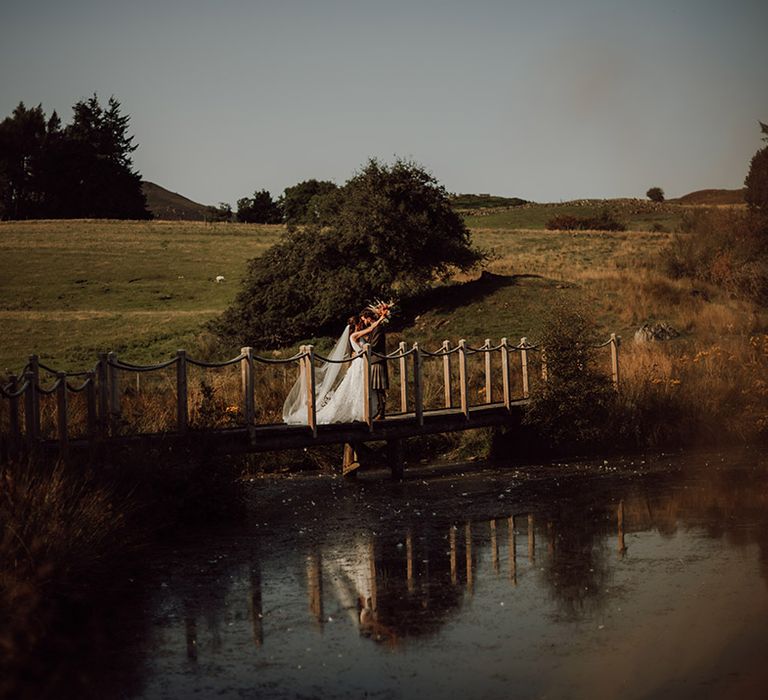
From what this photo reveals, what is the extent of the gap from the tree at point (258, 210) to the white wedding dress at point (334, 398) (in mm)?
92899

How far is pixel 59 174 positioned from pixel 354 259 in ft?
206

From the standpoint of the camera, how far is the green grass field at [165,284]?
4106 cm

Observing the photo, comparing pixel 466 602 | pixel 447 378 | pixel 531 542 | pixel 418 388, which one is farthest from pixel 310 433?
pixel 466 602

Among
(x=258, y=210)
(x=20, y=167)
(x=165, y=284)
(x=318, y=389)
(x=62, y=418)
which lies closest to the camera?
(x=62, y=418)

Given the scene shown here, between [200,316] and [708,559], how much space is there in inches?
1522

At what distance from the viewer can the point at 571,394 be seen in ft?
74.8

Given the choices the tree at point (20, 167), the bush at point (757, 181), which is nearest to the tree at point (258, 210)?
the tree at point (20, 167)

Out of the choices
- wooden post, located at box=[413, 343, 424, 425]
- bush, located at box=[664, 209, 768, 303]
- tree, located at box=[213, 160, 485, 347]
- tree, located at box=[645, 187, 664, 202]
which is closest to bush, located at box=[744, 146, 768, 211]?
bush, located at box=[664, 209, 768, 303]

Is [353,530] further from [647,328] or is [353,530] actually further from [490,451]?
[647,328]

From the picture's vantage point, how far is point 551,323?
23.8m

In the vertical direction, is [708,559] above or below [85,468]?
below

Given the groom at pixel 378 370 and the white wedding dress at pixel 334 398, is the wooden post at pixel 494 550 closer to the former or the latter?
the white wedding dress at pixel 334 398

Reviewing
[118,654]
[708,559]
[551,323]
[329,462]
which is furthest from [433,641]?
[551,323]

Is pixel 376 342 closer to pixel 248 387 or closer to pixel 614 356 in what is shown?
pixel 248 387
